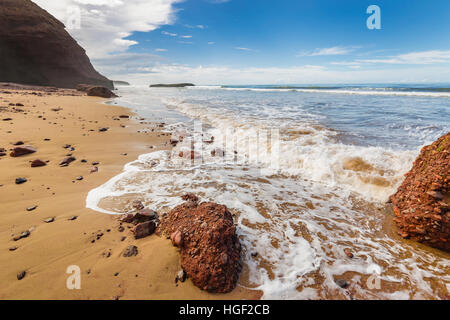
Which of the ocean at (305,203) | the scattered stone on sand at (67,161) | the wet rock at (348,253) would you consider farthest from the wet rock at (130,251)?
the scattered stone on sand at (67,161)

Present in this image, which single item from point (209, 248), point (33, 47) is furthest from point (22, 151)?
point (33, 47)

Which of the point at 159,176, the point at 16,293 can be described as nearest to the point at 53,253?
the point at 16,293

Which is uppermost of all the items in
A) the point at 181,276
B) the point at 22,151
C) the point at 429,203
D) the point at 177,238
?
the point at 22,151

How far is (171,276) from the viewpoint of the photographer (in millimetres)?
2100

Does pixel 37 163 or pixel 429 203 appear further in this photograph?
pixel 37 163

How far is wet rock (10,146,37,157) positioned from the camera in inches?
183

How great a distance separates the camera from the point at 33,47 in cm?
3120

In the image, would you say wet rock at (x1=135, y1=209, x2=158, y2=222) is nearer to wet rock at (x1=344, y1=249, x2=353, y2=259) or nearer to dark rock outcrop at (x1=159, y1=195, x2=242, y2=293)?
dark rock outcrop at (x1=159, y1=195, x2=242, y2=293)

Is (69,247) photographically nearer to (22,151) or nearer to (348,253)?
(348,253)

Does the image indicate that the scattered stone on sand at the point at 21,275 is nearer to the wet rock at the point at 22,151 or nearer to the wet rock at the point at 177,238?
the wet rock at the point at 177,238

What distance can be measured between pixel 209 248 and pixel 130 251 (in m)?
1.03

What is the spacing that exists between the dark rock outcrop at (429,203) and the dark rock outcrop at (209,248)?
269 cm

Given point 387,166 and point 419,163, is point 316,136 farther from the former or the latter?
point 419,163

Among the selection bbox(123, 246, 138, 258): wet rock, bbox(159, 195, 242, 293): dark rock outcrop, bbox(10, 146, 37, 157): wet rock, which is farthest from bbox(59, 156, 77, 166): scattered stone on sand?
bbox(159, 195, 242, 293): dark rock outcrop
